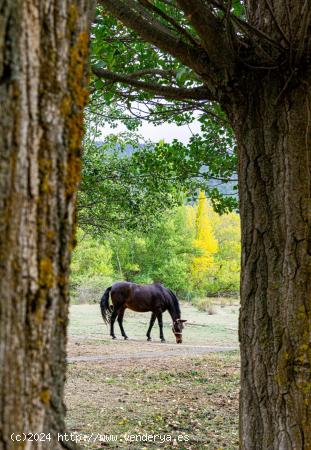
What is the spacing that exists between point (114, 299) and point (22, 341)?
49.5ft

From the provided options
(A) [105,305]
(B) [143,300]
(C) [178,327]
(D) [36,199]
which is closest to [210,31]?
A: (D) [36,199]

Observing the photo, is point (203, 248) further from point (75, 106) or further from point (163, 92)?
point (75, 106)

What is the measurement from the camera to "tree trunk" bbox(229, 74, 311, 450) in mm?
3021

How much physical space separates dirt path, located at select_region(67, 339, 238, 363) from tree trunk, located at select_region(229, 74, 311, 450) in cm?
773

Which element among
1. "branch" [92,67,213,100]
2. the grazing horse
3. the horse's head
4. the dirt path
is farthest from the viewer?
the grazing horse

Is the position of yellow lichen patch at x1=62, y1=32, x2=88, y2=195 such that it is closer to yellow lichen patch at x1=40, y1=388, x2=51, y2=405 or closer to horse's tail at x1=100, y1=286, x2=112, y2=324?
yellow lichen patch at x1=40, y1=388, x2=51, y2=405

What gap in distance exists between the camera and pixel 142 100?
649cm

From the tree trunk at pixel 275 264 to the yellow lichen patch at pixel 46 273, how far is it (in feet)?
7.22

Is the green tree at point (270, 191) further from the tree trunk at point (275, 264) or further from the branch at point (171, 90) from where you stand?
the branch at point (171, 90)

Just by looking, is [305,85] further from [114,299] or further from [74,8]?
[114,299]

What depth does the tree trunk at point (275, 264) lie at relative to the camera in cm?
302

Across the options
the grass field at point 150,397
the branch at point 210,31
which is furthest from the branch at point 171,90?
the grass field at point 150,397

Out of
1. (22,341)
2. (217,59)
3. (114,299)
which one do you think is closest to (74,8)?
(22,341)

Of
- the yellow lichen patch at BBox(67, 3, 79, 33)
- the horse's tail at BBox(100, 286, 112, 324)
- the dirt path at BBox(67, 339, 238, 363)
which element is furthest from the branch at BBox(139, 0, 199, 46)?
the horse's tail at BBox(100, 286, 112, 324)
